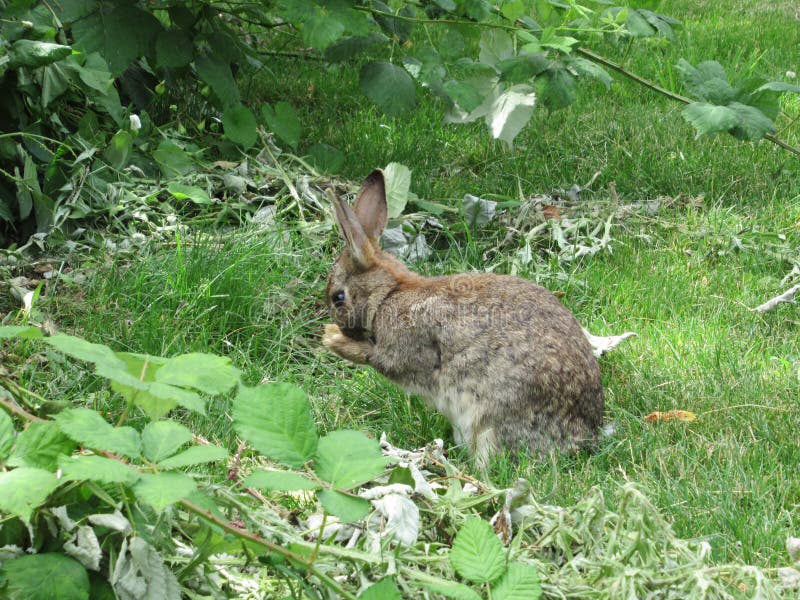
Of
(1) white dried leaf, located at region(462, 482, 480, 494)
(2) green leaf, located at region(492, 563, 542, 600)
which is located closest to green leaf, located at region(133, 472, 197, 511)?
(2) green leaf, located at region(492, 563, 542, 600)

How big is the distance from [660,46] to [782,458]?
498 centimetres

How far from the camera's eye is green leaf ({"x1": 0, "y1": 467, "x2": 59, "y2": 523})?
1642 millimetres

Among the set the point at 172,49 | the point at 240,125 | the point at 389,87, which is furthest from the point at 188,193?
the point at 389,87

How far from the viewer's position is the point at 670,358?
13.9ft

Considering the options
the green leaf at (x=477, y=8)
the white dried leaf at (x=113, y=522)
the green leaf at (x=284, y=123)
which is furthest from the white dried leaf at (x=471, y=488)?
the green leaf at (x=284, y=123)

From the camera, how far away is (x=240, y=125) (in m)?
5.73

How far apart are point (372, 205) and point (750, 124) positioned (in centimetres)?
213

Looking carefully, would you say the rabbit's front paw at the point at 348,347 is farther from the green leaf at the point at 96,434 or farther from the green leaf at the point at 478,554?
the green leaf at the point at 96,434

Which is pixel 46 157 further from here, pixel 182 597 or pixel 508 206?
pixel 182 597

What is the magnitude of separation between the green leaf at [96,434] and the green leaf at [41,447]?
4 cm

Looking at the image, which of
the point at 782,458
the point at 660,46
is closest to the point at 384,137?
the point at 660,46

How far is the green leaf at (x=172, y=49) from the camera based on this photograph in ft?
17.6

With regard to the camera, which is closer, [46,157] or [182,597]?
[182,597]

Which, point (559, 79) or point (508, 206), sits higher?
point (559, 79)
